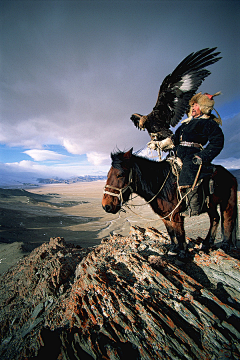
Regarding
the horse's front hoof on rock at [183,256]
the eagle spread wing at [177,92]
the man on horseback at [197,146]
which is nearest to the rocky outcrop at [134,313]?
the horse's front hoof on rock at [183,256]

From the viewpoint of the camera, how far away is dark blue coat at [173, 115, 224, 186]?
9.70 ft

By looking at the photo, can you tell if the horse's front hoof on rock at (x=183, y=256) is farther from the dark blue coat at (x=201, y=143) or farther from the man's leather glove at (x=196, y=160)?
the man's leather glove at (x=196, y=160)

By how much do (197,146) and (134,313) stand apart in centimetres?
346

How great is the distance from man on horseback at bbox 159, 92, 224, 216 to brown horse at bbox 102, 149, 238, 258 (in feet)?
0.99

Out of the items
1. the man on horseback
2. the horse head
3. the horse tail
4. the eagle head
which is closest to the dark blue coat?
the man on horseback

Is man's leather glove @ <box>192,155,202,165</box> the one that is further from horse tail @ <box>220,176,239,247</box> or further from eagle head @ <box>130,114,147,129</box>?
eagle head @ <box>130,114,147,129</box>

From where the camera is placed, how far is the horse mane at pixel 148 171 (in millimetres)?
2996

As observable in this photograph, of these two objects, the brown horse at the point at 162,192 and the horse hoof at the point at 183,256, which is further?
the horse hoof at the point at 183,256

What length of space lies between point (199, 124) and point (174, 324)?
3.67 m

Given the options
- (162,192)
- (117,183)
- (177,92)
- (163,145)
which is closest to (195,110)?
(163,145)

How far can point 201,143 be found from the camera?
3.28m

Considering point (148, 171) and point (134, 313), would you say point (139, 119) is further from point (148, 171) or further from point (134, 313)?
point (134, 313)

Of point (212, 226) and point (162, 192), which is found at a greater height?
point (162, 192)

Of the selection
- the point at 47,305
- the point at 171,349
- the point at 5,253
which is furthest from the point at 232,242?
the point at 5,253
